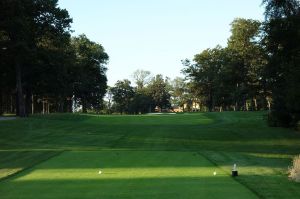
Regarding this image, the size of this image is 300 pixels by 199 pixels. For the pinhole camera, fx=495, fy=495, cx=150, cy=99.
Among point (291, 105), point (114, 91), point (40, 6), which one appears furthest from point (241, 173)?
point (114, 91)

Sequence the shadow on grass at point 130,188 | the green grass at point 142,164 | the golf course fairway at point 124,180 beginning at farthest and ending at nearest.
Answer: the green grass at point 142,164, the golf course fairway at point 124,180, the shadow on grass at point 130,188

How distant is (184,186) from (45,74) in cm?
4944

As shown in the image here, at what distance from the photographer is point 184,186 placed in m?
14.3

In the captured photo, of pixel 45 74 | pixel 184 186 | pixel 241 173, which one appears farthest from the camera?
pixel 45 74

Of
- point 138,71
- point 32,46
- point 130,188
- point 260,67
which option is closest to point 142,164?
point 130,188

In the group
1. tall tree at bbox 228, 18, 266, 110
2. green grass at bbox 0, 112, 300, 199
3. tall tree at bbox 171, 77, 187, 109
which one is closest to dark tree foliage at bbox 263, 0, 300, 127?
green grass at bbox 0, 112, 300, 199

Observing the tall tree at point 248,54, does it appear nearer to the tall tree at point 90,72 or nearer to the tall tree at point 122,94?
the tall tree at point 90,72

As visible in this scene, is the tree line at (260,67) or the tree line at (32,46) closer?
the tree line at (260,67)

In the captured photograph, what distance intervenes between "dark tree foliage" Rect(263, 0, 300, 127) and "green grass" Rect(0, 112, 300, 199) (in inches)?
126

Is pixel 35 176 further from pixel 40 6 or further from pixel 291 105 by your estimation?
pixel 40 6

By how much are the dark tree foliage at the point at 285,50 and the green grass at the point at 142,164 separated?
3203 millimetres

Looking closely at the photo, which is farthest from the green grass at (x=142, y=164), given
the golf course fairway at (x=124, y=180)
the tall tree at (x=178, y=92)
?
the tall tree at (x=178, y=92)

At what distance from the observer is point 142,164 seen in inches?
807

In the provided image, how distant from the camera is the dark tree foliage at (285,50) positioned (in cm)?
3309
